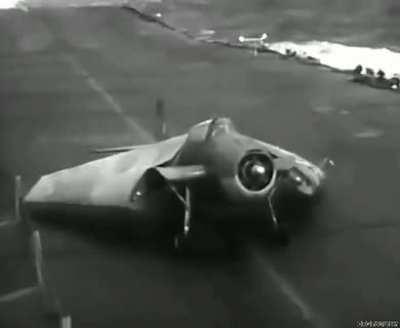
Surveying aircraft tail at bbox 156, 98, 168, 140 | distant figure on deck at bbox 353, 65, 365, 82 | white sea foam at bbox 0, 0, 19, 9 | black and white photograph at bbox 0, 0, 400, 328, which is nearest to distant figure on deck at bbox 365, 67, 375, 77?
distant figure on deck at bbox 353, 65, 365, 82

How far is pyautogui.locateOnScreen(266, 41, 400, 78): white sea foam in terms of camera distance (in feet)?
76.4

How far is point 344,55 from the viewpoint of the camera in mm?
25641

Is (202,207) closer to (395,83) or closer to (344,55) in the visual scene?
(395,83)

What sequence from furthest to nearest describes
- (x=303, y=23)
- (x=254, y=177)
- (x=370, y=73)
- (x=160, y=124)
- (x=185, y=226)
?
1. (x=303, y=23)
2. (x=370, y=73)
3. (x=160, y=124)
4. (x=185, y=226)
5. (x=254, y=177)

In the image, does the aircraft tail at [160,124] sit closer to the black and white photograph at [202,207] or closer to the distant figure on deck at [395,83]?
the black and white photograph at [202,207]

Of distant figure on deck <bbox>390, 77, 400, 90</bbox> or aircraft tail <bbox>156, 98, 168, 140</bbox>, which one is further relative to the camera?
distant figure on deck <bbox>390, 77, 400, 90</bbox>

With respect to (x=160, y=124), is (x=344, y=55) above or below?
above

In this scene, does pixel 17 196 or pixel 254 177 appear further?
pixel 17 196

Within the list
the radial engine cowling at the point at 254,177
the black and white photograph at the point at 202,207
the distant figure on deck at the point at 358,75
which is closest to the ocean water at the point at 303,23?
the distant figure on deck at the point at 358,75

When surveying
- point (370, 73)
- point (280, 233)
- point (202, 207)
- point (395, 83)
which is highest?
point (370, 73)

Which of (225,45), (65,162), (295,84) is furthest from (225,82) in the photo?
(65,162)

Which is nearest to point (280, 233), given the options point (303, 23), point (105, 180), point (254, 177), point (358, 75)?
point (254, 177)

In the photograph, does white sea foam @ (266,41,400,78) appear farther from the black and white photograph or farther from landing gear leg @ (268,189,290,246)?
landing gear leg @ (268,189,290,246)

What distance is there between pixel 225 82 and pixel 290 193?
35.6 ft
